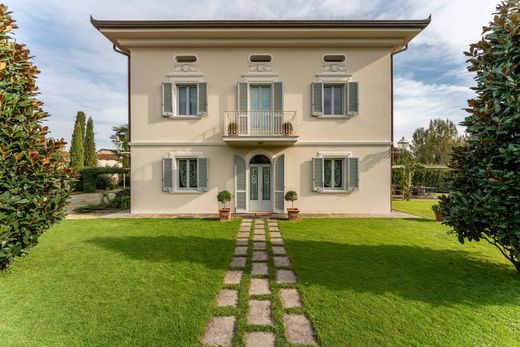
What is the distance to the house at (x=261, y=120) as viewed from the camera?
32.5ft

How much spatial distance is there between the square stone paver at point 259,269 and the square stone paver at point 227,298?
73cm

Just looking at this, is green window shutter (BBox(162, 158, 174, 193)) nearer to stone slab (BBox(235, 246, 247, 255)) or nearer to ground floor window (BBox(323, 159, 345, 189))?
stone slab (BBox(235, 246, 247, 255))

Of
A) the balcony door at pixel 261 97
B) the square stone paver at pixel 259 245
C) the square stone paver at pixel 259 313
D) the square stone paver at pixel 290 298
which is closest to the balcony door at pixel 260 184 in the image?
the balcony door at pixel 261 97

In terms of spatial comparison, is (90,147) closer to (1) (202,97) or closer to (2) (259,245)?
→ (1) (202,97)

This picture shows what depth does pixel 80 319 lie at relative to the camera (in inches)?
114

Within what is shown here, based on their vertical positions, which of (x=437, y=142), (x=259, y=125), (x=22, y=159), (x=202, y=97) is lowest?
(x=22, y=159)

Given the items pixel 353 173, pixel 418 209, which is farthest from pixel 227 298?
pixel 418 209

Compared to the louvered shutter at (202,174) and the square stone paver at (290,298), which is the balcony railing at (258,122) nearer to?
the louvered shutter at (202,174)

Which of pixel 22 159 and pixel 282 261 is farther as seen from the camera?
pixel 282 261

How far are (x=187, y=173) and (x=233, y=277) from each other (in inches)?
266

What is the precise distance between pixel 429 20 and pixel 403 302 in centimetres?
1029

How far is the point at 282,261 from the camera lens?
16.0 feet

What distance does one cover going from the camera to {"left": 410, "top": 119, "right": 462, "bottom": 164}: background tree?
3544cm

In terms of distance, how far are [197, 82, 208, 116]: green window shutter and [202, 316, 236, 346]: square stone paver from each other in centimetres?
832
